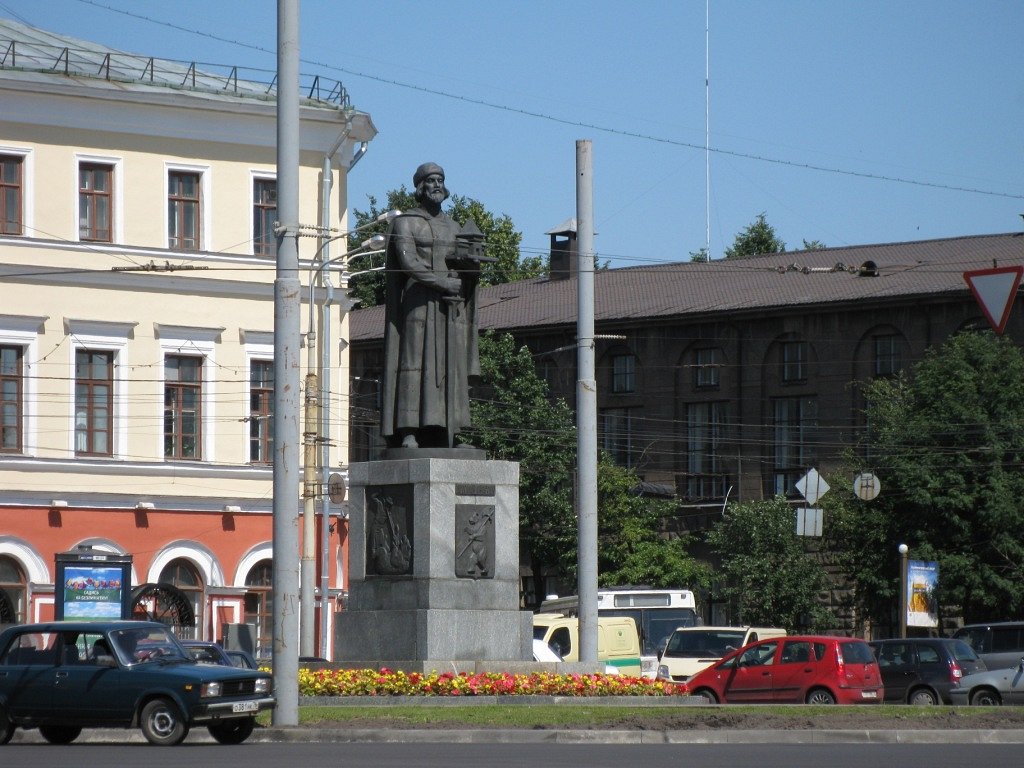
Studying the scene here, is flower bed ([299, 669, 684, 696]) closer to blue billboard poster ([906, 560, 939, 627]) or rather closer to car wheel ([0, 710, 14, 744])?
car wheel ([0, 710, 14, 744])

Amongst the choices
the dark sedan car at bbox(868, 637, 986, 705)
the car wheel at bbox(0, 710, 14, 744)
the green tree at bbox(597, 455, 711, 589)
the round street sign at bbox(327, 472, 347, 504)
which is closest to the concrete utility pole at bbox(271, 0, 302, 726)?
the car wheel at bbox(0, 710, 14, 744)

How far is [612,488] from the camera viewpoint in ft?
226

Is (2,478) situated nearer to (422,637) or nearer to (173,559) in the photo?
(173,559)

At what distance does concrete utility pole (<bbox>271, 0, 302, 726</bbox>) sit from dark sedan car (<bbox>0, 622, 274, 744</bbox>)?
1.68ft

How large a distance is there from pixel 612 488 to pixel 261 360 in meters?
23.6

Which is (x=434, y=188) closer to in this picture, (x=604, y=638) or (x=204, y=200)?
(x=604, y=638)

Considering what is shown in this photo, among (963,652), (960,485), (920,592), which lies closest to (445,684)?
(963,652)

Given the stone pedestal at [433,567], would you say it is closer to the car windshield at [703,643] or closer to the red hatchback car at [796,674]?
the red hatchback car at [796,674]

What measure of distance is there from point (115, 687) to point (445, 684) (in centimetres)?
359

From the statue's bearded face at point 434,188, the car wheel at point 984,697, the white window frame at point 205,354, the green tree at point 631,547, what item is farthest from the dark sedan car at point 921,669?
the green tree at point 631,547

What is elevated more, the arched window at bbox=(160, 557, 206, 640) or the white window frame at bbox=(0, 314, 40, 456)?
the white window frame at bbox=(0, 314, 40, 456)

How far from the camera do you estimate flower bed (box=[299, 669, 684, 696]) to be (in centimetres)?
2077

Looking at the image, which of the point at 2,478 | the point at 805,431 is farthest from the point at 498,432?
the point at 2,478

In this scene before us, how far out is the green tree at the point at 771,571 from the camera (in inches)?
2547
